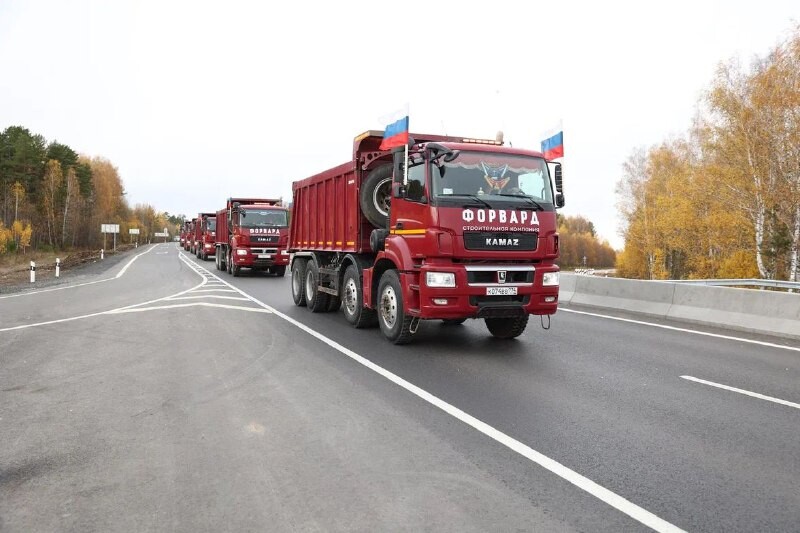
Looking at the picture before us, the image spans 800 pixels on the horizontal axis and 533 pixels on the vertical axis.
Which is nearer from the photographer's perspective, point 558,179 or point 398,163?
point 398,163

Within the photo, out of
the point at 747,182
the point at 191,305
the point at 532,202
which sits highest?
the point at 747,182

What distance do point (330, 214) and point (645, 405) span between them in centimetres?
733

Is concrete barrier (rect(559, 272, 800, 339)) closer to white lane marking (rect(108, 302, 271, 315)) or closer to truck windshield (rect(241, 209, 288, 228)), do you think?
white lane marking (rect(108, 302, 271, 315))

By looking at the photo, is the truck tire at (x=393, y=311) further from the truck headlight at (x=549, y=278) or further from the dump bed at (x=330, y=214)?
the truck headlight at (x=549, y=278)

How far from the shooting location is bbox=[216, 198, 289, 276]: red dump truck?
2323cm

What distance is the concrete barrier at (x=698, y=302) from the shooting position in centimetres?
980

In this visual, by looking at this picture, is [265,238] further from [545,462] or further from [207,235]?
[545,462]

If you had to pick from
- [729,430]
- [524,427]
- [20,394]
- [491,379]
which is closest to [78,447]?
[20,394]

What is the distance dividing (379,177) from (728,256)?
109 feet

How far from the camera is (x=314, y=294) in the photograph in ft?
40.0

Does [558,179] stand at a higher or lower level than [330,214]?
higher

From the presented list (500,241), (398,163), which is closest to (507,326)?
(500,241)

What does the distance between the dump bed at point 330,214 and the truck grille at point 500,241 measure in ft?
8.75

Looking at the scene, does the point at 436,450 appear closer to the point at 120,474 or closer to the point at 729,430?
the point at 120,474
